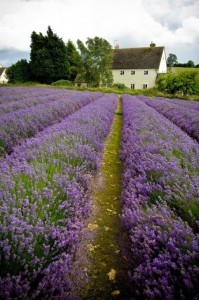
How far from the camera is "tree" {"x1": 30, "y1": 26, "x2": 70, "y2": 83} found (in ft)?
125

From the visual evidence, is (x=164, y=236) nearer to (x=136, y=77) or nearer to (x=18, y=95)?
(x=18, y=95)

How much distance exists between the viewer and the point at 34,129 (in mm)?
5691

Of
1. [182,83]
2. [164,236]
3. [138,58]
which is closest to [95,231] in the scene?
[164,236]

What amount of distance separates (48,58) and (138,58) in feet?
52.0

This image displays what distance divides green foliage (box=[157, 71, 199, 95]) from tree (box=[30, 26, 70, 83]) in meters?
19.6

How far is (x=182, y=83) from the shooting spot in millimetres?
24250

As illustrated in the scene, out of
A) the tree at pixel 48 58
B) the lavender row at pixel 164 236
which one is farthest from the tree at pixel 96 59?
the lavender row at pixel 164 236

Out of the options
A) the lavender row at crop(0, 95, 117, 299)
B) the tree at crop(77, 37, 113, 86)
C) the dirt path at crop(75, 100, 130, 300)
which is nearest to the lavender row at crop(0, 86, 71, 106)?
the dirt path at crop(75, 100, 130, 300)

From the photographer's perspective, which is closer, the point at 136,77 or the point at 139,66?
the point at 139,66

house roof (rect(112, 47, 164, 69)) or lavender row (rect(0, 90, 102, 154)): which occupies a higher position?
house roof (rect(112, 47, 164, 69))

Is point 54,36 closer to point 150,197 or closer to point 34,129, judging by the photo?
point 34,129

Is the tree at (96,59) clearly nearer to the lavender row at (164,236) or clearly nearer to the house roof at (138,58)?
the house roof at (138,58)

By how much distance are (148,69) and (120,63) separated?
231 inches

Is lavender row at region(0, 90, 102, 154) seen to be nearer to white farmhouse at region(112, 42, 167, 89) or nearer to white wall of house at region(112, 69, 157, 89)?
white wall of house at region(112, 69, 157, 89)
